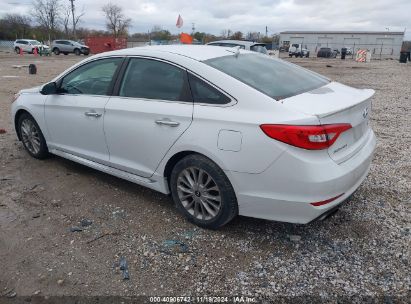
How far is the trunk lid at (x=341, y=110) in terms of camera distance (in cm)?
276

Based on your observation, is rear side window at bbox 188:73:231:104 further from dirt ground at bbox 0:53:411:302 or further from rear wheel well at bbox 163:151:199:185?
dirt ground at bbox 0:53:411:302

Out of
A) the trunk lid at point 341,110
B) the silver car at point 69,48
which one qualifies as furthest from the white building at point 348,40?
the trunk lid at point 341,110

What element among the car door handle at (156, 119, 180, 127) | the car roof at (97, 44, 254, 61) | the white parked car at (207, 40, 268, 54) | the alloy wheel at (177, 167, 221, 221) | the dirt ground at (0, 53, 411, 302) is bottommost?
the dirt ground at (0, 53, 411, 302)

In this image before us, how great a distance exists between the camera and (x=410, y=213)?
362 centimetres

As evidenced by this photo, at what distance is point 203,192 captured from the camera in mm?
3227

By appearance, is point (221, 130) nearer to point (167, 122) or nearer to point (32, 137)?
point (167, 122)

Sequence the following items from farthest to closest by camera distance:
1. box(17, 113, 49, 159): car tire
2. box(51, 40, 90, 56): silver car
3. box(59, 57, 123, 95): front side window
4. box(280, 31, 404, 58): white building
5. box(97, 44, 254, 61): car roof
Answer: box(280, 31, 404, 58): white building
box(51, 40, 90, 56): silver car
box(17, 113, 49, 159): car tire
box(59, 57, 123, 95): front side window
box(97, 44, 254, 61): car roof

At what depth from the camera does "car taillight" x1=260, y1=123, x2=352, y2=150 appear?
8.63 ft

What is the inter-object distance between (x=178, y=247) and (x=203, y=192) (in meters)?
0.52

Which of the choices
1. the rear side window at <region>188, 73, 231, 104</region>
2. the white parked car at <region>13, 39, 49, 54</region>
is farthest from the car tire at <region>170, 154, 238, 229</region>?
the white parked car at <region>13, 39, 49, 54</region>

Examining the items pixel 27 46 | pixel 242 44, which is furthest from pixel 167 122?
pixel 27 46

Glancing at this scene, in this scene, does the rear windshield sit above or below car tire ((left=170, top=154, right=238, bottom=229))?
above

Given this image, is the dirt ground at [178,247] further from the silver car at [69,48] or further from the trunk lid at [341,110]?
the silver car at [69,48]

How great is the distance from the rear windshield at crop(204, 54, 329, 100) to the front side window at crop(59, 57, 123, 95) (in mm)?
1215
